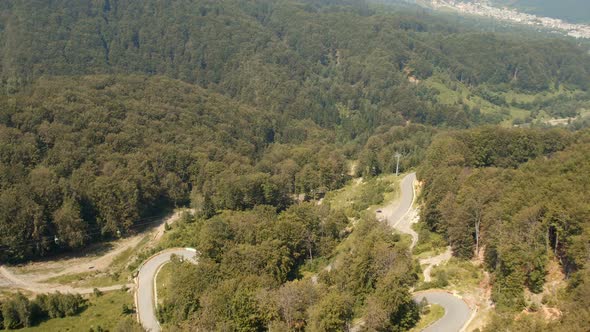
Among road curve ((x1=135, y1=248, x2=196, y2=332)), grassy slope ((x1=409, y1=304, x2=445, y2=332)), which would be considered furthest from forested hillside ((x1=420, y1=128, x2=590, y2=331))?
road curve ((x1=135, y1=248, x2=196, y2=332))

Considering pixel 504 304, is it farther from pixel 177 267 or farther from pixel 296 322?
pixel 177 267

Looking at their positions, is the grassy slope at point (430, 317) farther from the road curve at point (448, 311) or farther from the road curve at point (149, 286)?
the road curve at point (149, 286)

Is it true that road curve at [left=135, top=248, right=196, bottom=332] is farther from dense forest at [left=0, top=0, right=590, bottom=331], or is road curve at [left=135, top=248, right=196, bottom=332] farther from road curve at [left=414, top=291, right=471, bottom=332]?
road curve at [left=414, top=291, right=471, bottom=332]

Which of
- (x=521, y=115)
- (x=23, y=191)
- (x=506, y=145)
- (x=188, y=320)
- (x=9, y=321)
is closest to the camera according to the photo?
(x=188, y=320)

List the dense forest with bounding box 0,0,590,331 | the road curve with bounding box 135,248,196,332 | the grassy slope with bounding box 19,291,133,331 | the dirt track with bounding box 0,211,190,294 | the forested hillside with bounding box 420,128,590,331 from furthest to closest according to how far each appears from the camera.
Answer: the dirt track with bounding box 0,211,190,294 < the grassy slope with bounding box 19,291,133,331 < the road curve with bounding box 135,248,196,332 < the dense forest with bounding box 0,0,590,331 < the forested hillside with bounding box 420,128,590,331

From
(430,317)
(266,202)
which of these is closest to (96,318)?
(266,202)

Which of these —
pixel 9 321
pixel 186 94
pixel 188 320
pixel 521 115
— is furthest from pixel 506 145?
pixel 521 115

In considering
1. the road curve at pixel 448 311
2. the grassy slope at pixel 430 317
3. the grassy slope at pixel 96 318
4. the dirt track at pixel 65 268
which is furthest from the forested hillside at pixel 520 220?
the dirt track at pixel 65 268
